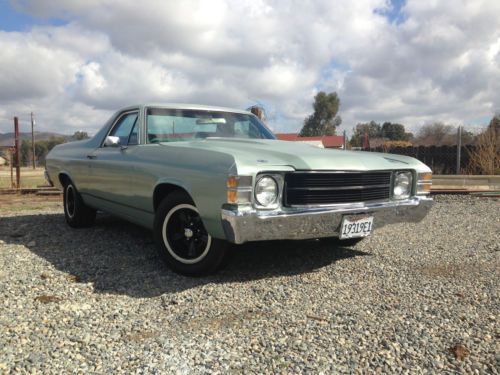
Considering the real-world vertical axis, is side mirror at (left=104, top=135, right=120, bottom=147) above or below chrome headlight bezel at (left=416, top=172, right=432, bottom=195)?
above

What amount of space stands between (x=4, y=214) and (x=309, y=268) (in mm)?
5407

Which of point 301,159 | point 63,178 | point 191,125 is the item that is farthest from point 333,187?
point 63,178

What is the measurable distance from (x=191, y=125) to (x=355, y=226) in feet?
6.39

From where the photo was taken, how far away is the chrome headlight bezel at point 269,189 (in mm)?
3107

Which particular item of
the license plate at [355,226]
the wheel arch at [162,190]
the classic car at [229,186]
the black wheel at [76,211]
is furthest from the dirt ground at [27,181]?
the license plate at [355,226]

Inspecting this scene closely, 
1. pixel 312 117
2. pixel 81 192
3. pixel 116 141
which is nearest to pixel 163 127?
pixel 116 141

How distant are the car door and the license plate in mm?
1974

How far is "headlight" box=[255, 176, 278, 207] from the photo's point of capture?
10.2 ft

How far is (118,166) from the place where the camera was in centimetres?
452

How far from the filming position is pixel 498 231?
5711 millimetres

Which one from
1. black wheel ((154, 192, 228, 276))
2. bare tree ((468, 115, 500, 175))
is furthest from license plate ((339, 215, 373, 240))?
bare tree ((468, 115, 500, 175))

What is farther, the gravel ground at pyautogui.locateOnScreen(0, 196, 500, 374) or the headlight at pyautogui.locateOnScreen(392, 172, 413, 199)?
the headlight at pyautogui.locateOnScreen(392, 172, 413, 199)

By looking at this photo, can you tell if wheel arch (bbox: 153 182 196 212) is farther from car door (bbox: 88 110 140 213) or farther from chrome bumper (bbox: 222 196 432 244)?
chrome bumper (bbox: 222 196 432 244)

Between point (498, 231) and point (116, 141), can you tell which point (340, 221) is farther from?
point (498, 231)
